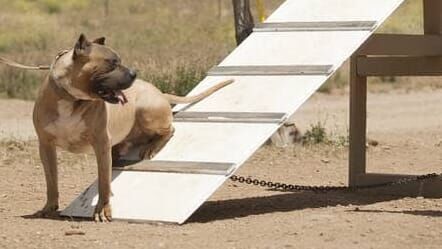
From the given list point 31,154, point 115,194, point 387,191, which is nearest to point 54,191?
point 115,194

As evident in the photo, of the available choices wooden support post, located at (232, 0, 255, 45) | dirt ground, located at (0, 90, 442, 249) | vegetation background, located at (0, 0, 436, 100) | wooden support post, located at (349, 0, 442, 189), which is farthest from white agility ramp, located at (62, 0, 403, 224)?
vegetation background, located at (0, 0, 436, 100)

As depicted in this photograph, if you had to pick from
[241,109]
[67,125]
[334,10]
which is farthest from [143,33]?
[67,125]

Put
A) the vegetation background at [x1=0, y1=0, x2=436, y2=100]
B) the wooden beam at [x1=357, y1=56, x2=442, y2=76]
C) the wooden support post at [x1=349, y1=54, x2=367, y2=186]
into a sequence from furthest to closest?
the vegetation background at [x1=0, y1=0, x2=436, y2=100], the wooden support post at [x1=349, y1=54, x2=367, y2=186], the wooden beam at [x1=357, y1=56, x2=442, y2=76]

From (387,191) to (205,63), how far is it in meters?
8.59

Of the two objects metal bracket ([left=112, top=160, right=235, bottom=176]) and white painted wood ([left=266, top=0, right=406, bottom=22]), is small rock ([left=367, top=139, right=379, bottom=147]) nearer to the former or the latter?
white painted wood ([left=266, top=0, right=406, bottom=22])

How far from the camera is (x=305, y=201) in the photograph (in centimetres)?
1055

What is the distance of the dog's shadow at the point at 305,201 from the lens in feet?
31.8

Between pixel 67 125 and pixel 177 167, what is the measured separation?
0.92 m

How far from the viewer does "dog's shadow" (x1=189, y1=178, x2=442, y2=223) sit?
31.8ft

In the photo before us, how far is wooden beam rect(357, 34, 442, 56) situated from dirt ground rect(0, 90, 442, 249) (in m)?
1.16

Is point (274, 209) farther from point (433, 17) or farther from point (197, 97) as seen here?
point (433, 17)

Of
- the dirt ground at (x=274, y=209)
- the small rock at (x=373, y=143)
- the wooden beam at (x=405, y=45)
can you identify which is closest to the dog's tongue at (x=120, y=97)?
the dirt ground at (x=274, y=209)

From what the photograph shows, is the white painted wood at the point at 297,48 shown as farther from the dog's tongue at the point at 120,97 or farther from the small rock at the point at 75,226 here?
the small rock at the point at 75,226

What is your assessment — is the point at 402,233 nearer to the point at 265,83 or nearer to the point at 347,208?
the point at 347,208
